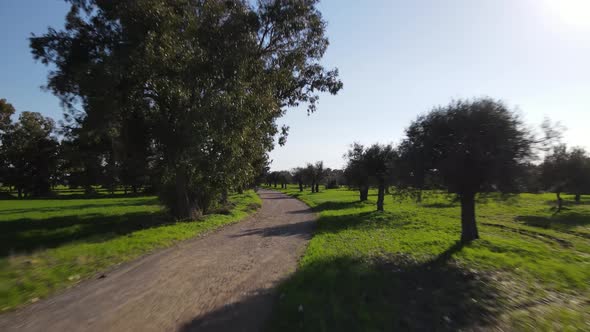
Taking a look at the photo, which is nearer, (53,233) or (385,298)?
(385,298)

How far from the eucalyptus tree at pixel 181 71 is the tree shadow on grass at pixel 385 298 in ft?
35.4

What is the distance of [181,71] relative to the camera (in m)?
15.1

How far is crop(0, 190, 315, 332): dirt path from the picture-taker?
5.33 meters

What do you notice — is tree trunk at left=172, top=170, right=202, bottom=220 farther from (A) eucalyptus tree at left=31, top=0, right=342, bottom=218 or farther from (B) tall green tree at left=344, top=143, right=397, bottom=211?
(B) tall green tree at left=344, top=143, right=397, bottom=211

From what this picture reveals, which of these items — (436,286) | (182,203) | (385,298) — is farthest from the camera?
(182,203)

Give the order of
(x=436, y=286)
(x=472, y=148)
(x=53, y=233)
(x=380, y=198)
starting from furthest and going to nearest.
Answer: (x=380, y=198), (x=53, y=233), (x=472, y=148), (x=436, y=286)

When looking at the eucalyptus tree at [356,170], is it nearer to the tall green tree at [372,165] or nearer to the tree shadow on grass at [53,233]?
the tall green tree at [372,165]

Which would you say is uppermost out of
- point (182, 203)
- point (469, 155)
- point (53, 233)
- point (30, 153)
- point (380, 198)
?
point (30, 153)

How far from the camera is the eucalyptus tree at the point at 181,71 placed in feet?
46.0

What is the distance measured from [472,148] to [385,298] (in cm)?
700

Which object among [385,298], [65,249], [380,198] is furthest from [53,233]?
[380,198]

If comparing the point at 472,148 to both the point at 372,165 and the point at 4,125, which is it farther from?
the point at 4,125

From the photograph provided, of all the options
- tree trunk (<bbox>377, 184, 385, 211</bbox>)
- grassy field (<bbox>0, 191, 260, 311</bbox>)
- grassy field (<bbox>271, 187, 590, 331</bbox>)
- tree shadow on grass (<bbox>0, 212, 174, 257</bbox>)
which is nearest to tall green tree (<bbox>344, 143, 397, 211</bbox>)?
tree trunk (<bbox>377, 184, 385, 211</bbox>)

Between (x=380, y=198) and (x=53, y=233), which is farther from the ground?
(x=380, y=198)
